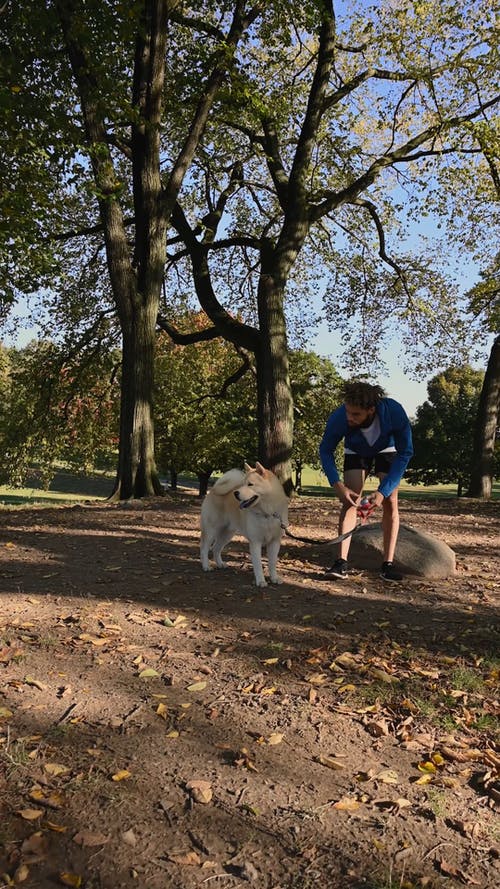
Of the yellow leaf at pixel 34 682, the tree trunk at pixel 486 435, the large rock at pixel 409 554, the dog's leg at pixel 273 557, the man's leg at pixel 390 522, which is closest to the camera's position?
the yellow leaf at pixel 34 682

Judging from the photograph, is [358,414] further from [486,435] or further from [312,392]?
[312,392]

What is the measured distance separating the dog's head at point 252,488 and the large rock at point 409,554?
1.97 m

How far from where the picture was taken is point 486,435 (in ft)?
56.3

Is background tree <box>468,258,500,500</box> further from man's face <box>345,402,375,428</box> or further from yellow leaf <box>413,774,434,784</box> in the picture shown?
yellow leaf <box>413,774,434,784</box>

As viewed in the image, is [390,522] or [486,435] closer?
[390,522]

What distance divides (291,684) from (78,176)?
35.4 ft

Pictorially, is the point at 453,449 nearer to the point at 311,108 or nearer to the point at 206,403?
the point at 206,403

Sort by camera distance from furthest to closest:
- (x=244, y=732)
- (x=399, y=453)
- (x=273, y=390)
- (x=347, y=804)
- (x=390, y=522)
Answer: (x=273, y=390) → (x=390, y=522) → (x=399, y=453) → (x=244, y=732) → (x=347, y=804)

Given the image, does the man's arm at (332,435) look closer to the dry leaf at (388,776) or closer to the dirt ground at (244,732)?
the dirt ground at (244,732)

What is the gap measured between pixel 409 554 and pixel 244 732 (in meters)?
4.24

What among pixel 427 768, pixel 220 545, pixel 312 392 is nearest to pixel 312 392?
pixel 312 392

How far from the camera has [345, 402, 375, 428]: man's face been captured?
20.8 feet

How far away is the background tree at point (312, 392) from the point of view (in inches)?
1170

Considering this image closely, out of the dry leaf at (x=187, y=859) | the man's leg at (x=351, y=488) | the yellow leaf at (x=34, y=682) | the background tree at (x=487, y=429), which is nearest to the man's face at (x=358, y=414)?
the man's leg at (x=351, y=488)
